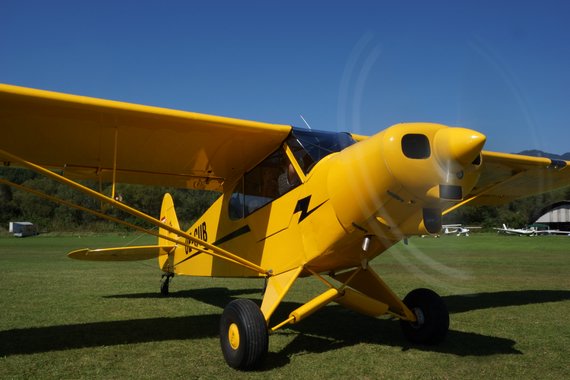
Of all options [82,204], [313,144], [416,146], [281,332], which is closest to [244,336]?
[281,332]

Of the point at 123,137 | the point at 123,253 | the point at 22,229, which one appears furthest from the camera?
the point at 22,229

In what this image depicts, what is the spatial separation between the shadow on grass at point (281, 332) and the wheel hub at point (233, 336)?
377mm

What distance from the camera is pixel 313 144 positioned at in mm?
5520

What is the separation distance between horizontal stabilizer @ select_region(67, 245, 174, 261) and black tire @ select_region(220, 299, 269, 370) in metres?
4.69

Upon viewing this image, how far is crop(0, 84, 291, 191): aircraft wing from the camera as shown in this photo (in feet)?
17.3

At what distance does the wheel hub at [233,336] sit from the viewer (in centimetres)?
472

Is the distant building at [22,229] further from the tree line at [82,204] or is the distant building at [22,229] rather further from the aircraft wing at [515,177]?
the aircraft wing at [515,177]

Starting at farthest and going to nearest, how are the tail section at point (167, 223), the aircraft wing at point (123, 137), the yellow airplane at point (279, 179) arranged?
the tail section at point (167, 223), the aircraft wing at point (123, 137), the yellow airplane at point (279, 179)

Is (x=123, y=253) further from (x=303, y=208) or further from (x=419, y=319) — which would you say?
(x=419, y=319)

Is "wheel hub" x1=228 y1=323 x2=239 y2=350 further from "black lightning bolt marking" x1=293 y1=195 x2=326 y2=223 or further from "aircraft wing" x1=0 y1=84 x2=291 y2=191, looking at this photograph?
"aircraft wing" x1=0 y1=84 x2=291 y2=191

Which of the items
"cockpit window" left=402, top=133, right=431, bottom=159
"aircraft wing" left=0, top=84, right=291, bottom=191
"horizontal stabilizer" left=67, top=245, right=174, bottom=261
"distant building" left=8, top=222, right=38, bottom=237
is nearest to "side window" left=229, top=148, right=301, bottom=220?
"aircraft wing" left=0, top=84, right=291, bottom=191

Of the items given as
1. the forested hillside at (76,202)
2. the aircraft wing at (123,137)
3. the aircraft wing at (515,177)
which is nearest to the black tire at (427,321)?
the aircraft wing at (515,177)

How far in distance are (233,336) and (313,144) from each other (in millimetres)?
2283

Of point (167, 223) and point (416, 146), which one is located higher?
point (416, 146)
